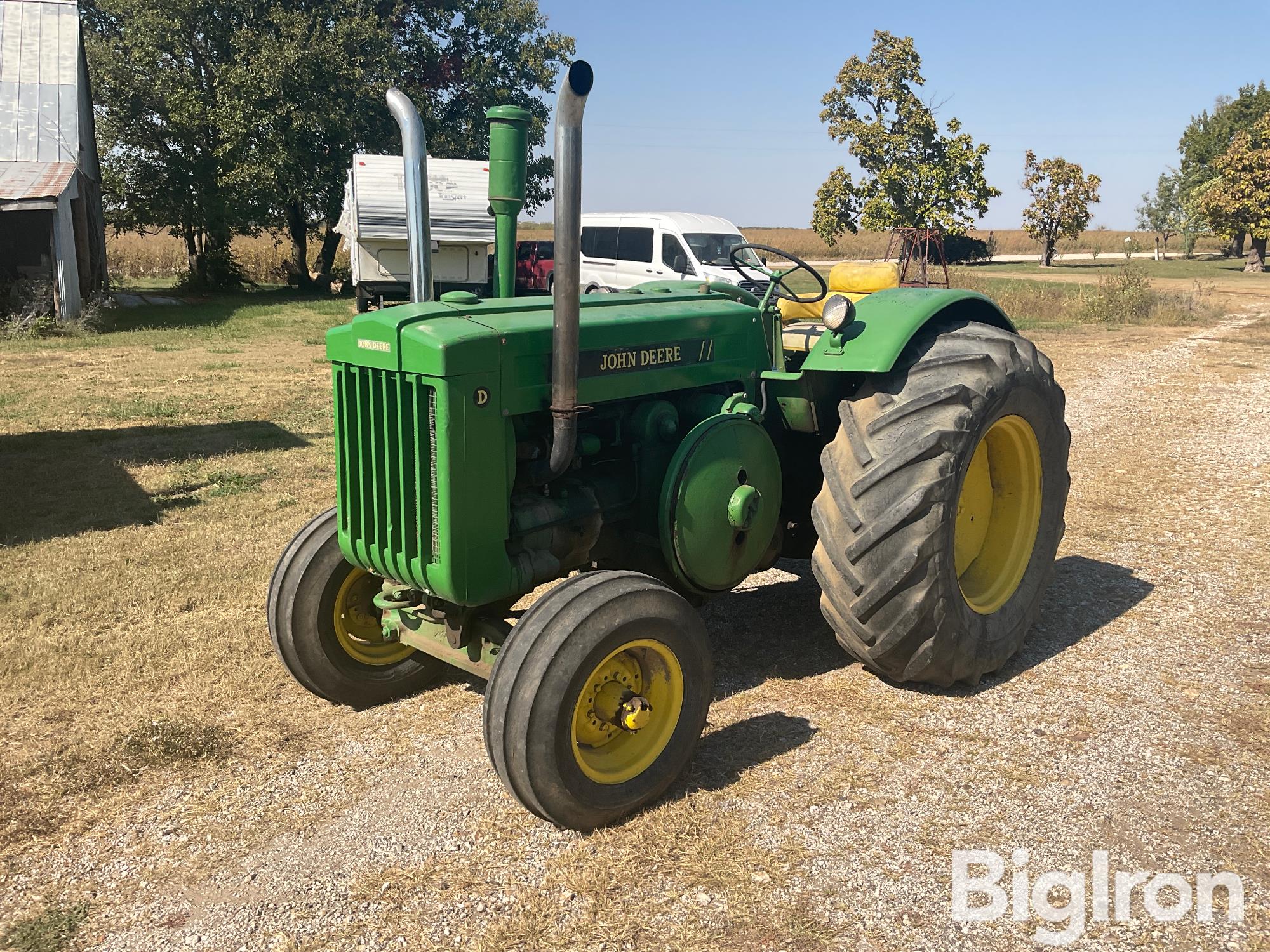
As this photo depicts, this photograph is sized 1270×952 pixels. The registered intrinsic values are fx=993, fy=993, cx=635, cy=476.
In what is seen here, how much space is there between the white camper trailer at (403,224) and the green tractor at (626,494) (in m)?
15.0

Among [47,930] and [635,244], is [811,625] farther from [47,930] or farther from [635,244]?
[635,244]

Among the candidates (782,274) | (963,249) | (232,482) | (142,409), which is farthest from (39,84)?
(963,249)

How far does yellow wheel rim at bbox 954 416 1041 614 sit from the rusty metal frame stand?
1571 cm

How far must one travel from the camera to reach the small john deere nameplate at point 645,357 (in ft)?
11.1

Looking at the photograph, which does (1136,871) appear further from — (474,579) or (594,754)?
(474,579)

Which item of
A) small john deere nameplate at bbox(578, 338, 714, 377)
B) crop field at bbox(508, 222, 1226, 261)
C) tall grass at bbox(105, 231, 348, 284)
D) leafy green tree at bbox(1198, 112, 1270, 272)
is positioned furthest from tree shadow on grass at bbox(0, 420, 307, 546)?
leafy green tree at bbox(1198, 112, 1270, 272)

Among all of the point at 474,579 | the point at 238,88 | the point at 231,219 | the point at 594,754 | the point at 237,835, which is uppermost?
the point at 238,88

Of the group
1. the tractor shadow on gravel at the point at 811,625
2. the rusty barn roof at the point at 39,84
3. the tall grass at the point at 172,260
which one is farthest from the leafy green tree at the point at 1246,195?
the tractor shadow on gravel at the point at 811,625

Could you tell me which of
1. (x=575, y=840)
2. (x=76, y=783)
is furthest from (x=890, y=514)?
(x=76, y=783)

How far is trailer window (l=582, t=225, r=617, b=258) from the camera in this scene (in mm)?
18172

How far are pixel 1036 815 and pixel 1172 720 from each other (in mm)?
993

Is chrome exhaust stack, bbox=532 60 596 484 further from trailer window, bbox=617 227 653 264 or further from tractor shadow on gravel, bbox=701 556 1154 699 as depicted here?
trailer window, bbox=617 227 653 264

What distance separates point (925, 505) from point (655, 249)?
14452 mm

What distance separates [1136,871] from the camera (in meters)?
2.86
